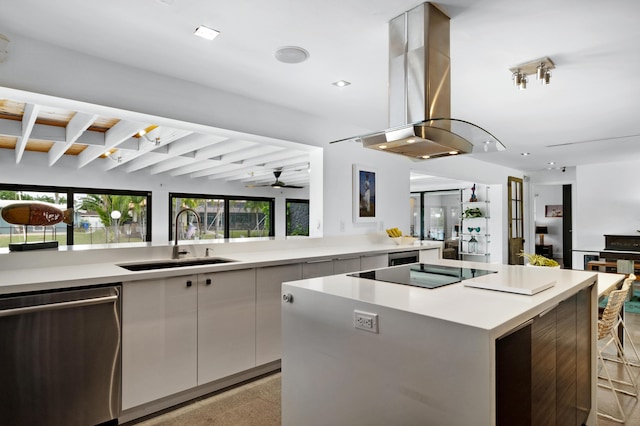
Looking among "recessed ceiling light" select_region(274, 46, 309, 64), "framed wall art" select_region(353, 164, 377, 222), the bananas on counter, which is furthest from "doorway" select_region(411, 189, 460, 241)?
"recessed ceiling light" select_region(274, 46, 309, 64)

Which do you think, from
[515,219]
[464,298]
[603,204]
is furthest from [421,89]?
[603,204]

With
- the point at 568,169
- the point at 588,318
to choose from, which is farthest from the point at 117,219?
the point at 568,169

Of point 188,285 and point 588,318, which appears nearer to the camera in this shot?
point 588,318

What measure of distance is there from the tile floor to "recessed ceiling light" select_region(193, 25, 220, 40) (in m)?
2.36

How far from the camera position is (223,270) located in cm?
261

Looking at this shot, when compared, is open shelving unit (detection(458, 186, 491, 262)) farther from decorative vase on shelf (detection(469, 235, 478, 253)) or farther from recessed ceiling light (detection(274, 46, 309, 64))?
recessed ceiling light (detection(274, 46, 309, 64))

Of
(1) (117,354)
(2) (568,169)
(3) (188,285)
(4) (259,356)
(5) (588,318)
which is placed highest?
(2) (568,169)

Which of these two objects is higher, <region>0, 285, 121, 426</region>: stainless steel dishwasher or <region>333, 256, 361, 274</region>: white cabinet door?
<region>333, 256, 361, 274</region>: white cabinet door

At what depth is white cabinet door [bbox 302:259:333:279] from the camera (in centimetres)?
315

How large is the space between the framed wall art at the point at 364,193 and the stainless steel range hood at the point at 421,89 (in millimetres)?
2260

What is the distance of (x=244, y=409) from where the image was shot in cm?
238

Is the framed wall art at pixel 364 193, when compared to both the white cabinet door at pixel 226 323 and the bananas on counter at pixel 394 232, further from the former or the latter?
the white cabinet door at pixel 226 323

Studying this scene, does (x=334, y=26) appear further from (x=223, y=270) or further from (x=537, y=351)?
(x=537, y=351)

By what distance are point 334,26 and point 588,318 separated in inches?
90.9
